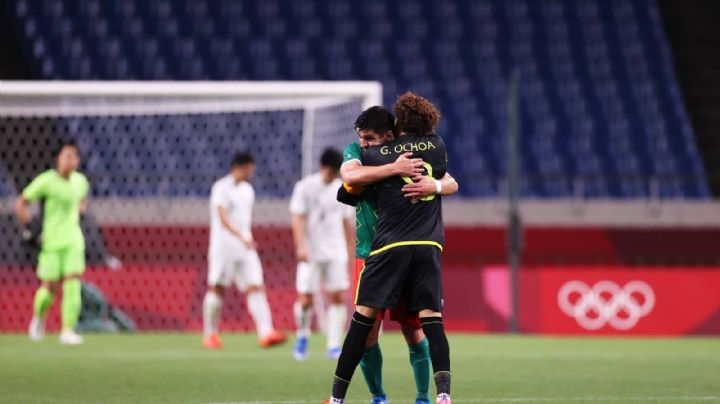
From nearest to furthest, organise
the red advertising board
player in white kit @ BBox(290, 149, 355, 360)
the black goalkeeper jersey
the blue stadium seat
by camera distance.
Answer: the black goalkeeper jersey → player in white kit @ BBox(290, 149, 355, 360) → the red advertising board → the blue stadium seat

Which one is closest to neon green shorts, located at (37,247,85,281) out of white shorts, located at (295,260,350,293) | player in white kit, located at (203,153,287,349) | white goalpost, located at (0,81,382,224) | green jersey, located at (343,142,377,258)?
player in white kit, located at (203,153,287,349)

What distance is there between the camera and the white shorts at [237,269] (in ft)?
42.0

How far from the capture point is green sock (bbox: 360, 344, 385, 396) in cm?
677

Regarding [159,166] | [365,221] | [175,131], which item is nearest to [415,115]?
[365,221]

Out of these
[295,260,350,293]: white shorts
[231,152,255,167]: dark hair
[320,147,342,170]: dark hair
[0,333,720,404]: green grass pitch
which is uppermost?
[231,152,255,167]: dark hair

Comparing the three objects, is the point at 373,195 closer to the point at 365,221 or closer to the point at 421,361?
the point at 365,221

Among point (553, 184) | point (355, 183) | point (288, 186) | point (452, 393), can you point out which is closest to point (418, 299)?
point (355, 183)

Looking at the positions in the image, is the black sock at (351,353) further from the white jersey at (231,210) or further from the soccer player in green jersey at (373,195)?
the white jersey at (231,210)

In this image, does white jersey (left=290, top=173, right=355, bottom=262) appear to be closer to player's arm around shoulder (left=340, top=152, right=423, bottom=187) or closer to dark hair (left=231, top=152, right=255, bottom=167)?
dark hair (left=231, top=152, right=255, bottom=167)

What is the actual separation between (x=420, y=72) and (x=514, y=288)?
6308 mm

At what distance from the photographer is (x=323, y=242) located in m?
11.9

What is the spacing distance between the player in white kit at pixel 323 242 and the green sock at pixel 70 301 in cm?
245

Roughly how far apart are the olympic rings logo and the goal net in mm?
3515

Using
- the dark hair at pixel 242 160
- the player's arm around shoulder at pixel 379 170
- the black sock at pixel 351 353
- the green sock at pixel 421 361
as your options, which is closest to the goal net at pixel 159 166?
the dark hair at pixel 242 160
